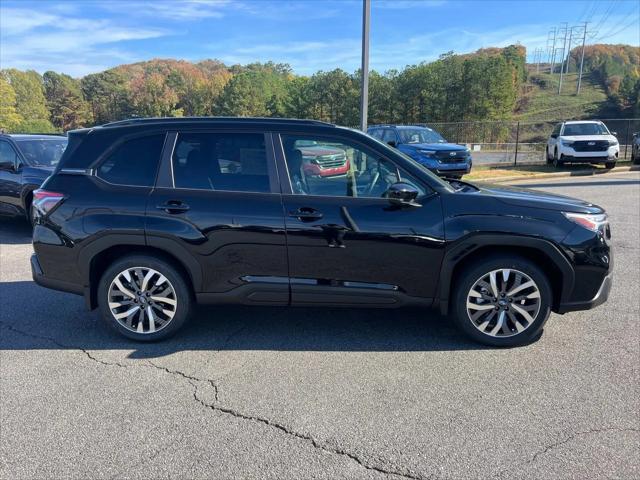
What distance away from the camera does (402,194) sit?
12.2 ft

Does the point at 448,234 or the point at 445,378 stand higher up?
the point at 448,234

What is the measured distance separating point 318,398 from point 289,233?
4.23ft

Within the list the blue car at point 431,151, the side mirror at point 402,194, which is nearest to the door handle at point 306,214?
the side mirror at point 402,194

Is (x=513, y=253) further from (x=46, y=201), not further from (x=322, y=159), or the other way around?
(x=46, y=201)

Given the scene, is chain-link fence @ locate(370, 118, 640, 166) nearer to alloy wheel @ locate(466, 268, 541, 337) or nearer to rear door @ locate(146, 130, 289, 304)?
alloy wheel @ locate(466, 268, 541, 337)

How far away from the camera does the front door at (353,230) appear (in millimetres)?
3768

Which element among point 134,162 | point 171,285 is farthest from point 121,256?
point 134,162

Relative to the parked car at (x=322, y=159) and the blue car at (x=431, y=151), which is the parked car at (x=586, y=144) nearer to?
the blue car at (x=431, y=151)

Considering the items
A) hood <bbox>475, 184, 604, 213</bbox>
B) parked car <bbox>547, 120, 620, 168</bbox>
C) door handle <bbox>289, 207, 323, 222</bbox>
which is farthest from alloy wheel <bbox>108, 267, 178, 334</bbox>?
parked car <bbox>547, 120, 620, 168</bbox>

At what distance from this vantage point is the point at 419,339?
412 cm

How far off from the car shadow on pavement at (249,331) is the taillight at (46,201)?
3.72 feet

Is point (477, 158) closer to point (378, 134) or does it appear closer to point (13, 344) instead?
point (378, 134)

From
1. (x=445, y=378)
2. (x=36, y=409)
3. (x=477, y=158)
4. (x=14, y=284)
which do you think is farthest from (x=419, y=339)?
(x=477, y=158)

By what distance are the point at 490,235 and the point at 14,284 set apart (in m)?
5.45
